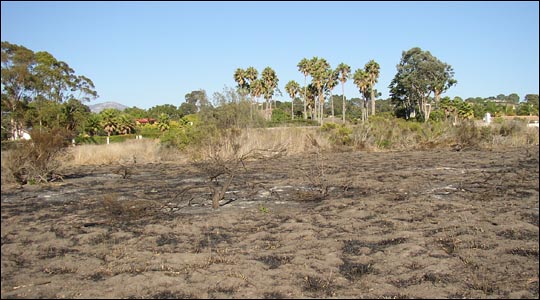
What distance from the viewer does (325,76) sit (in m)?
61.6

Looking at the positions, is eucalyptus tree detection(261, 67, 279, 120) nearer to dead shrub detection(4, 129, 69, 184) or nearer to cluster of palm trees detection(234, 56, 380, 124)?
cluster of palm trees detection(234, 56, 380, 124)

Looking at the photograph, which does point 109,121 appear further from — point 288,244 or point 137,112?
point 288,244

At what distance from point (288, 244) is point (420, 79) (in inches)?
2087

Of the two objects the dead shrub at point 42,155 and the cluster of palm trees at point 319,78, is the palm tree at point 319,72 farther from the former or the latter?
the dead shrub at point 42,155

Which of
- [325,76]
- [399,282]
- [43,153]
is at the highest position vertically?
[325,76]

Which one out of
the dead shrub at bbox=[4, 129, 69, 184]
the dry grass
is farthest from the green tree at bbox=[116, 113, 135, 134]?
the dead shrub at bbox=[4, 129, 69, 184]

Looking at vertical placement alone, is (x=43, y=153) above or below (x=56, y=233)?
above

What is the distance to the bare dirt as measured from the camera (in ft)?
14.9

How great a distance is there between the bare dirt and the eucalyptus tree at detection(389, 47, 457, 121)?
46.1 metres

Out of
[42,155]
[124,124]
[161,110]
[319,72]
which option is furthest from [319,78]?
[42,155]

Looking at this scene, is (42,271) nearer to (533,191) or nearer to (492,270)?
(492,270)

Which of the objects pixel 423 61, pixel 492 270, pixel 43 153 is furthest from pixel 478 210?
pixel 423 61

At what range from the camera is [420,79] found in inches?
2160

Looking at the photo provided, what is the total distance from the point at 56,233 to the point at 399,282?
5.49 meters
